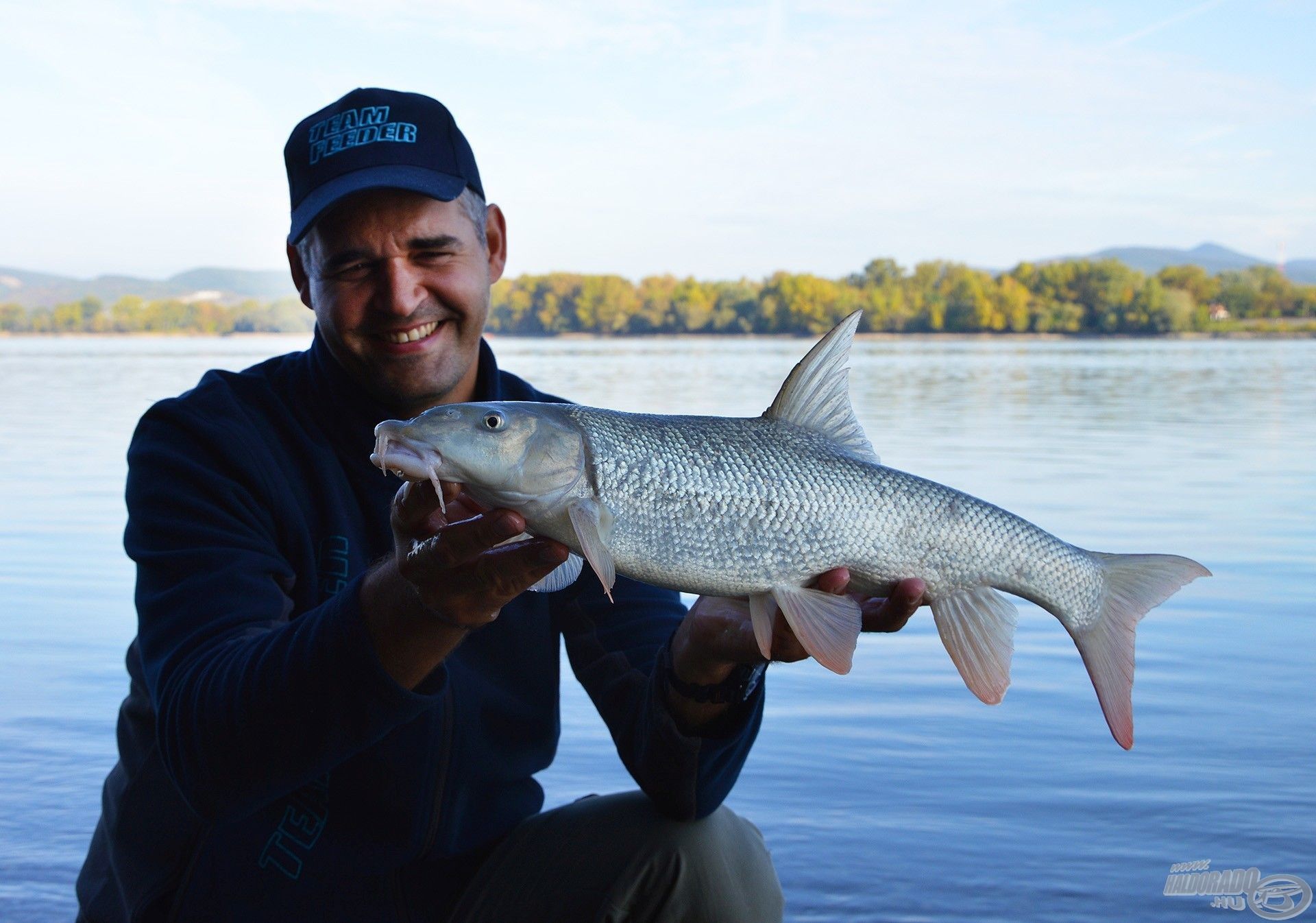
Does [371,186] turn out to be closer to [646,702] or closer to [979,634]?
[646,702]

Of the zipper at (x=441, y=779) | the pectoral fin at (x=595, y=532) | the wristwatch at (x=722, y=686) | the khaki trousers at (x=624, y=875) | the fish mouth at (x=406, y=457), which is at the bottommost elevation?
the khaki trousers at (x=624, y=875)

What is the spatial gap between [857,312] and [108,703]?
4911 mm

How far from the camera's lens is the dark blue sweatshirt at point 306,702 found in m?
2.51

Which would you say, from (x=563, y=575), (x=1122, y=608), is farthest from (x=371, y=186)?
(x=1122, y=608)

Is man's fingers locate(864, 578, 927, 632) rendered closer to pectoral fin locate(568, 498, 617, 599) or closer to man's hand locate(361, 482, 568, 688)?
pectoral fin locate(568, 498, 617, 599)

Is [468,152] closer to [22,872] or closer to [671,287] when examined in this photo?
[22,872]

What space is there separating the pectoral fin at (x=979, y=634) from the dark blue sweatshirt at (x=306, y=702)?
0.59 meters

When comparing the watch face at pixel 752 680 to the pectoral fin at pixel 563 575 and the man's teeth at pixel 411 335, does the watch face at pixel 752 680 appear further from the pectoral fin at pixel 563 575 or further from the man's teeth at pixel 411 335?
the man's teeth at pixel 411 335

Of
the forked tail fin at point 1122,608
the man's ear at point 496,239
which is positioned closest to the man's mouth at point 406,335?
the man's ear at point 496,239

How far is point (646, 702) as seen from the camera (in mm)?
3127

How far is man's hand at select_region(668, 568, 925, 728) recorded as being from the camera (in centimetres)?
258

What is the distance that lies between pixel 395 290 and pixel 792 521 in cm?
140

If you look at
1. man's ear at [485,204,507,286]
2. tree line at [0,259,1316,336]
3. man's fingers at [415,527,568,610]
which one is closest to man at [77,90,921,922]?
man's fingers at [415,527,568,610]

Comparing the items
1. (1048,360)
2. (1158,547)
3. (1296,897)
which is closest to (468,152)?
(1296,897)
